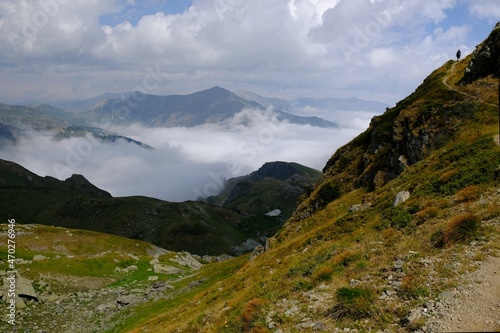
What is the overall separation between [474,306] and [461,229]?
20.2 feet

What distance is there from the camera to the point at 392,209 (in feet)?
86.7

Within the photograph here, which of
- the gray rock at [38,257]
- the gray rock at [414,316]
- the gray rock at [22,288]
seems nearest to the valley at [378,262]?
the gray rock at [414,316]

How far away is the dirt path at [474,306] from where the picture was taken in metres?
10.7

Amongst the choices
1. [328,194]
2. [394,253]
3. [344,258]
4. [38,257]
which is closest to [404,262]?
[394,253]

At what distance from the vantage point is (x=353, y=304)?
45.3 feet

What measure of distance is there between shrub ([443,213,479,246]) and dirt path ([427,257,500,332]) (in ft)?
9.58

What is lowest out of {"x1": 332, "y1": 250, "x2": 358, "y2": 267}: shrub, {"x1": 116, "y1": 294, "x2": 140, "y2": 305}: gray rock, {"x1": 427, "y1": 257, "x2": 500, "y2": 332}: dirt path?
{"x1": 116, "y1": 294, "x2": 140, "y2": 305}: gray rock

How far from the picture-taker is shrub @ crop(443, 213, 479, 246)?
54.0ft

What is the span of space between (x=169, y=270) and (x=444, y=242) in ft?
251

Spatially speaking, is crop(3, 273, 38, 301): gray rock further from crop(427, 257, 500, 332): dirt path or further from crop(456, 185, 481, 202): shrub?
crop(456, 185, 481, 202): shrub

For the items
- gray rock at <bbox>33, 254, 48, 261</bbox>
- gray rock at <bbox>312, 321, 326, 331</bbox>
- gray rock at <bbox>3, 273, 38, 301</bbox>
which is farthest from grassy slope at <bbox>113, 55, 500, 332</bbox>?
gray rock at <bbox>33, 254, 48, 261</bbox>

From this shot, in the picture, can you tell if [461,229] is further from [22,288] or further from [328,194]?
[22,288]

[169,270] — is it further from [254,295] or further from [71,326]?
[254,295]

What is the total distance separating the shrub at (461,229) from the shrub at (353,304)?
18.4 feet
